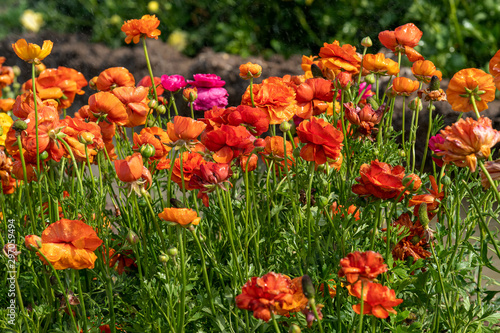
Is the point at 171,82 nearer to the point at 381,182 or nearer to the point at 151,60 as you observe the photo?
the point at 381,182

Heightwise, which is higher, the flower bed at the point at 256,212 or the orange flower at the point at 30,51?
the orange flower at the point at 30,51

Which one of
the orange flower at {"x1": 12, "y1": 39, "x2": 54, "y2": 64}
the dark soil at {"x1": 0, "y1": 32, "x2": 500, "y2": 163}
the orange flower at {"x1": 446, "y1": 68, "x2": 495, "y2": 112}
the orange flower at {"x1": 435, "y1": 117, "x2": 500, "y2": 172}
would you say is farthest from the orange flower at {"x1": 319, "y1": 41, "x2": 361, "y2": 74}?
the dark soil at {"x1": 0, "y1": 32, "x2": 500, "y2": 163}

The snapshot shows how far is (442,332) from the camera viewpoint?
158cm

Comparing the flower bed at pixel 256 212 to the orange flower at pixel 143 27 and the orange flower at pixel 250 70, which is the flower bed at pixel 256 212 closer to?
the orange flower at pixel 250 70

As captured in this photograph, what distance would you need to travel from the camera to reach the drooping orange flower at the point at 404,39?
4.62ft

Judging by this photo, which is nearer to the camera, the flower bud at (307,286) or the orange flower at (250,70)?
the flower bud at (307,286)

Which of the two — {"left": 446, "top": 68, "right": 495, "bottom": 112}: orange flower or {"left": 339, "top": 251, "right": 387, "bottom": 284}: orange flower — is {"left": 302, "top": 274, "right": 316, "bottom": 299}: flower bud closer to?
{"left": 339, "top": 251, "right": 387, "bottom": 284}: orange flower

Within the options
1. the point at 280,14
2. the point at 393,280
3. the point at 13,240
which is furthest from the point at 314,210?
the point at 280,14

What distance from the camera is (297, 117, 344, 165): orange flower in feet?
3.51

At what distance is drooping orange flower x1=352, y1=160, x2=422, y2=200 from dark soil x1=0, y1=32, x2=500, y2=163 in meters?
1.99

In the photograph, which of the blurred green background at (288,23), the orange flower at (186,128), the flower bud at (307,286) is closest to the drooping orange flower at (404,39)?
the orange flower at (186,128)

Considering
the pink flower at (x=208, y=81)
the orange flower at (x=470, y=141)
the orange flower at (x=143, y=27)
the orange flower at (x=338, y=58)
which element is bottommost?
the pink flower at (x=208, y=81)

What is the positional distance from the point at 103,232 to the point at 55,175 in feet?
0.69

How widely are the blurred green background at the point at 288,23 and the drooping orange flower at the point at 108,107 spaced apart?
258cm
